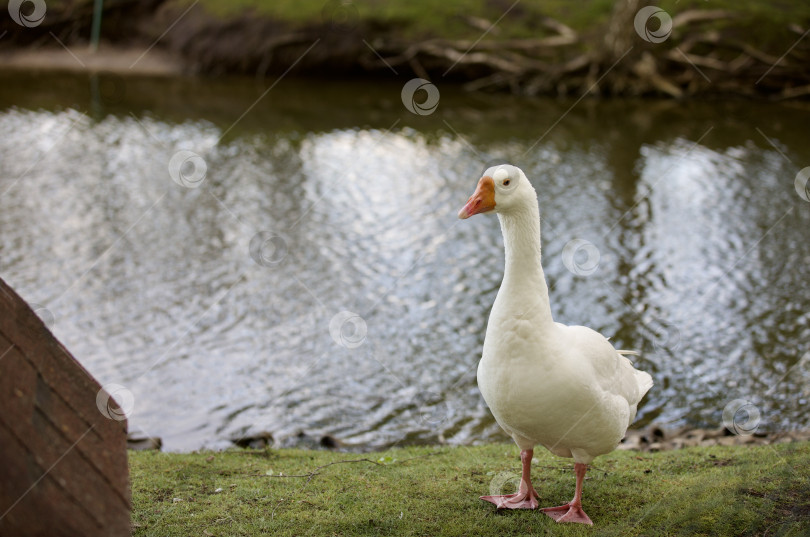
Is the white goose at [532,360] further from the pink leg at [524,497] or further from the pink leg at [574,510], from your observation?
the pink leg at [524,497]

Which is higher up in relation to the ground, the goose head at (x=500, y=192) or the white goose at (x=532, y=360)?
the goose head at (x=500, y=192)

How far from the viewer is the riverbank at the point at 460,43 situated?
1897 cm

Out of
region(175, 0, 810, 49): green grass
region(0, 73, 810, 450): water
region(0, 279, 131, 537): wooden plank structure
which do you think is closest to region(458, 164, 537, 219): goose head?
region(0, 279, 131, 537): wooden plank structure

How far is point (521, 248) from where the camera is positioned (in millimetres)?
4422

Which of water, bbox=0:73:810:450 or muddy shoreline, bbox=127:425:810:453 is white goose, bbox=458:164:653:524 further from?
water, bbox=0:73:810:450

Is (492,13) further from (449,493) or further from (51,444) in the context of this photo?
(51,444)

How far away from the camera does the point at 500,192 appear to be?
4.36 m

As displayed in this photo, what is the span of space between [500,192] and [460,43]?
16274 mm

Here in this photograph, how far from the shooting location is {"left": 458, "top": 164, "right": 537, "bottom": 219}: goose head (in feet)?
14.2

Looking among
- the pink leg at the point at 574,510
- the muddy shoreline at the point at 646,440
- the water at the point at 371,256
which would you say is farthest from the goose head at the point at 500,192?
the water at the point at 371,256

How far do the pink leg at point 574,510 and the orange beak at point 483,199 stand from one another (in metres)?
1.69

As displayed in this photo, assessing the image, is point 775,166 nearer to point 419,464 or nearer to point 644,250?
point 644,250

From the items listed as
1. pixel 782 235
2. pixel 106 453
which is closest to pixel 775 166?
pixel 782 235

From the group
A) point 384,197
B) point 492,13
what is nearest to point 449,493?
point 384,197
